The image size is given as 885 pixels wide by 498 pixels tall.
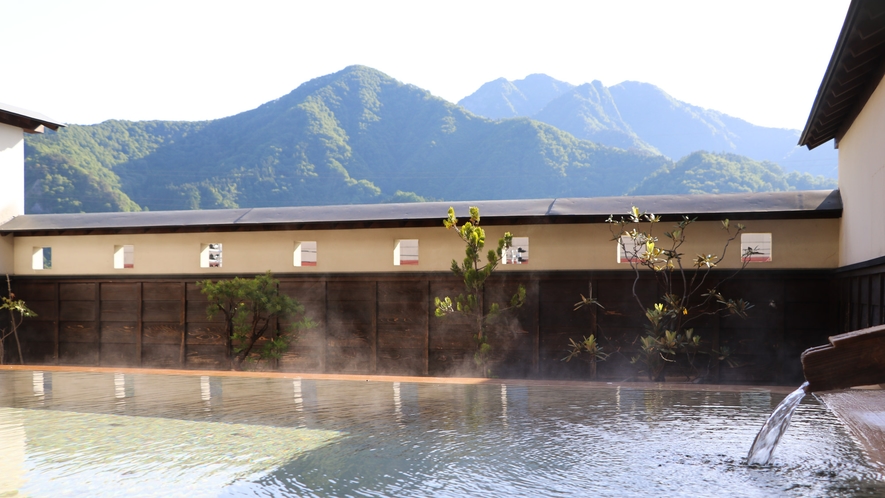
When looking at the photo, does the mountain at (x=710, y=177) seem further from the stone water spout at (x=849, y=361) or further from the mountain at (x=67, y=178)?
the stone water spout at (x=849, y=361)

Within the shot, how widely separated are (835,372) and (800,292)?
7.67m

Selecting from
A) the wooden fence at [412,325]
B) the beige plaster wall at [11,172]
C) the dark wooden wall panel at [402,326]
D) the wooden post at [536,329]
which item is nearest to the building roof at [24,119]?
the beige plaster wall at [11,172]

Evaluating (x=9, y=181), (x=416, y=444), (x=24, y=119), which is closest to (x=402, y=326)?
(x=416, y=444)

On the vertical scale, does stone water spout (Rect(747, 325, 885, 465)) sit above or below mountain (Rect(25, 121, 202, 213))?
below

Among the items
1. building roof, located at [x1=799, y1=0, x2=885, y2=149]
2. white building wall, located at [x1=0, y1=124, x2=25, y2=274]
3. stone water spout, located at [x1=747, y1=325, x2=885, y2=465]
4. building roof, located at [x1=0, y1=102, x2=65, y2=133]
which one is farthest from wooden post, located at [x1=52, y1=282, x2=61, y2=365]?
stone water spout, located at [x1=747, y1=325, x2=885, y2=465]

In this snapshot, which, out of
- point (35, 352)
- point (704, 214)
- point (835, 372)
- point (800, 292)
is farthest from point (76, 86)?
point (835, 372)

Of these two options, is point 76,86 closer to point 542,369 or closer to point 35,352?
point 35,352

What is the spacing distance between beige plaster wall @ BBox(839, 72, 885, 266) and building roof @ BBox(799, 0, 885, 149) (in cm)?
17

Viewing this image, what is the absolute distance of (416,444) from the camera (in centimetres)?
549

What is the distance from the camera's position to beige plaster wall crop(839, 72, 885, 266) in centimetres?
702

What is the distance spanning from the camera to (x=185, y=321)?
42.6 feet

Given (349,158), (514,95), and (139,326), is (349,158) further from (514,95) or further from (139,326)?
(514,95)

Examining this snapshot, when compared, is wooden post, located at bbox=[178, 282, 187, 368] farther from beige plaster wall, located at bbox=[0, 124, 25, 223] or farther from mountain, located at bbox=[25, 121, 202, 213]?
mountain, located at bbox=[25, 121, 202, 213]

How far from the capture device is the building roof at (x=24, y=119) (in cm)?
1362
